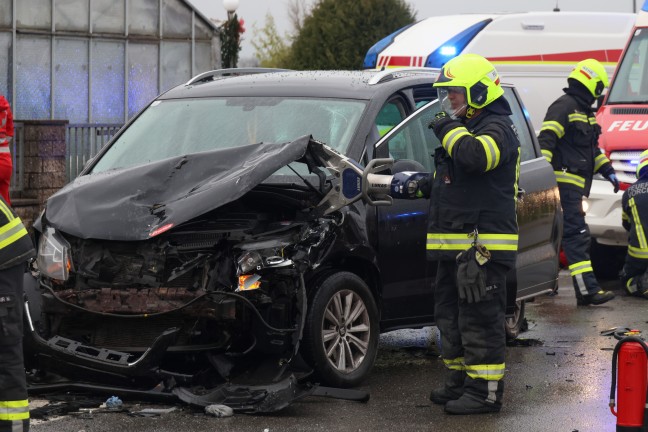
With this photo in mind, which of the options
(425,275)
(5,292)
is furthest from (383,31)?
(5,292)

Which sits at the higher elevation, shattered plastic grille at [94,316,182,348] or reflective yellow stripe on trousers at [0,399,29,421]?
shattered plastic grille at [94,316,182,348]

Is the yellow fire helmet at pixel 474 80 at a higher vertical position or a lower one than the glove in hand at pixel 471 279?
higher

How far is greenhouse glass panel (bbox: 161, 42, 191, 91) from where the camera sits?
23250mm

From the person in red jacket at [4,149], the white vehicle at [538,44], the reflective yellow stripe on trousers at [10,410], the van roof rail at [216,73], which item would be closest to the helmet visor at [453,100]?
the van roof rail at [216,73]

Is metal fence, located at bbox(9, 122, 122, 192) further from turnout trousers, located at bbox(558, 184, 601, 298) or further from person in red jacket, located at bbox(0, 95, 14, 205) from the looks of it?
turnout trousers, located at bbox(558, 184, 601, 298)

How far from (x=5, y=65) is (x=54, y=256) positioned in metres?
14.4

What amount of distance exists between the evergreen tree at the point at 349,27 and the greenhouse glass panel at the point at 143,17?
12595mm

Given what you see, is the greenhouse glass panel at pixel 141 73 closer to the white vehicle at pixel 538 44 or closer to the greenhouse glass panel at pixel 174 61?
the greenhouse glass panel at pixel 174 61

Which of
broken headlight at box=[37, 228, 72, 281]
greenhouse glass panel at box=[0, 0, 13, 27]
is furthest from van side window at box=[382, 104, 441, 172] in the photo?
greenhouse glass panel at box=[0, 0, 13, 27]

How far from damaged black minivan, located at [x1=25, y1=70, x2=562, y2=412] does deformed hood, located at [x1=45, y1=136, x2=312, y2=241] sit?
11 millimetres

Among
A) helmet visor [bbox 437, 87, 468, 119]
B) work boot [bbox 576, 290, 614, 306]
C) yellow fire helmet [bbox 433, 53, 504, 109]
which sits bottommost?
work boot [bbox 576, 290, 614, 306]

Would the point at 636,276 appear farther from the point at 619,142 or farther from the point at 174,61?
the point at 174,61

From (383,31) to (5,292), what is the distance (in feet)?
100

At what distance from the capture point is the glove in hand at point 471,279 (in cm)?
697
